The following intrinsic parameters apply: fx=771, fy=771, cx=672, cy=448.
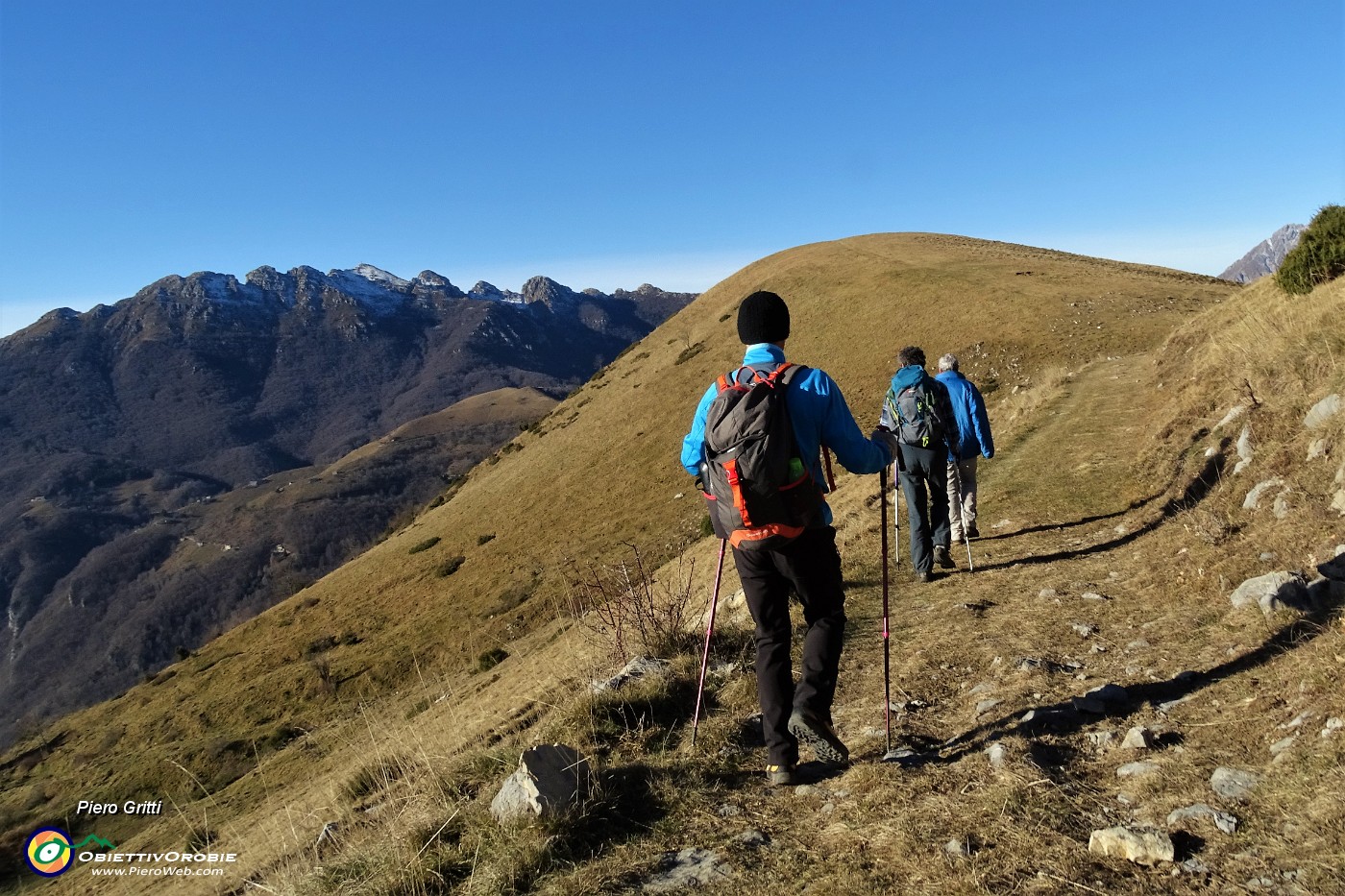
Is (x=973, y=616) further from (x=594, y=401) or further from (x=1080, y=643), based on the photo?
(x=594, y=401)

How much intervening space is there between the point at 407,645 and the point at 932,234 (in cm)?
5632

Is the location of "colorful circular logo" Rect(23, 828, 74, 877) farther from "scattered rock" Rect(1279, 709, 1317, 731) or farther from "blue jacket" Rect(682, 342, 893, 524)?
"scattered rock" Rect(1279, 709, 1317, 731)

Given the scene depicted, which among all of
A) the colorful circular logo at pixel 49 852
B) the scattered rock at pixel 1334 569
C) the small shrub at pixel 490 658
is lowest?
the small shrub at pixel 490 658

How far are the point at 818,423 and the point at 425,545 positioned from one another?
38.5m

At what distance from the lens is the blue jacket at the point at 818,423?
3824 mm

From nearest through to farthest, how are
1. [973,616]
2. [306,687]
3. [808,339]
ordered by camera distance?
[973,616] → [306,687] → [808,339]

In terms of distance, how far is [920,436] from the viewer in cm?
767

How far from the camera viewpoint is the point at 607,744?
15.7 ft

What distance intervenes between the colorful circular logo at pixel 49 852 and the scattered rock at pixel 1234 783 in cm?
905

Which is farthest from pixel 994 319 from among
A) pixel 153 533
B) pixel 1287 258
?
pixel 153 533

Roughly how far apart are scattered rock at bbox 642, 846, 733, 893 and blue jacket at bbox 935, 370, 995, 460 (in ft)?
20.0

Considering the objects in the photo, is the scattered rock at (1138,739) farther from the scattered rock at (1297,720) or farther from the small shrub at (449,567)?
the small shrub at (449,567)

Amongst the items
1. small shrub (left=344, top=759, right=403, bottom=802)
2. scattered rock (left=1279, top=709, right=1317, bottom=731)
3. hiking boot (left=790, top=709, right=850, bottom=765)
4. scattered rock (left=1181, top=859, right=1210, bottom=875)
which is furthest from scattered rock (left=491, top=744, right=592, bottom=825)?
scattered rock (left=1279, top=709, right=1317, bottom=731)

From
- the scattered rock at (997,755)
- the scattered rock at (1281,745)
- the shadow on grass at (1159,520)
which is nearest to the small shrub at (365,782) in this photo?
the scattered rock at (997,755)
